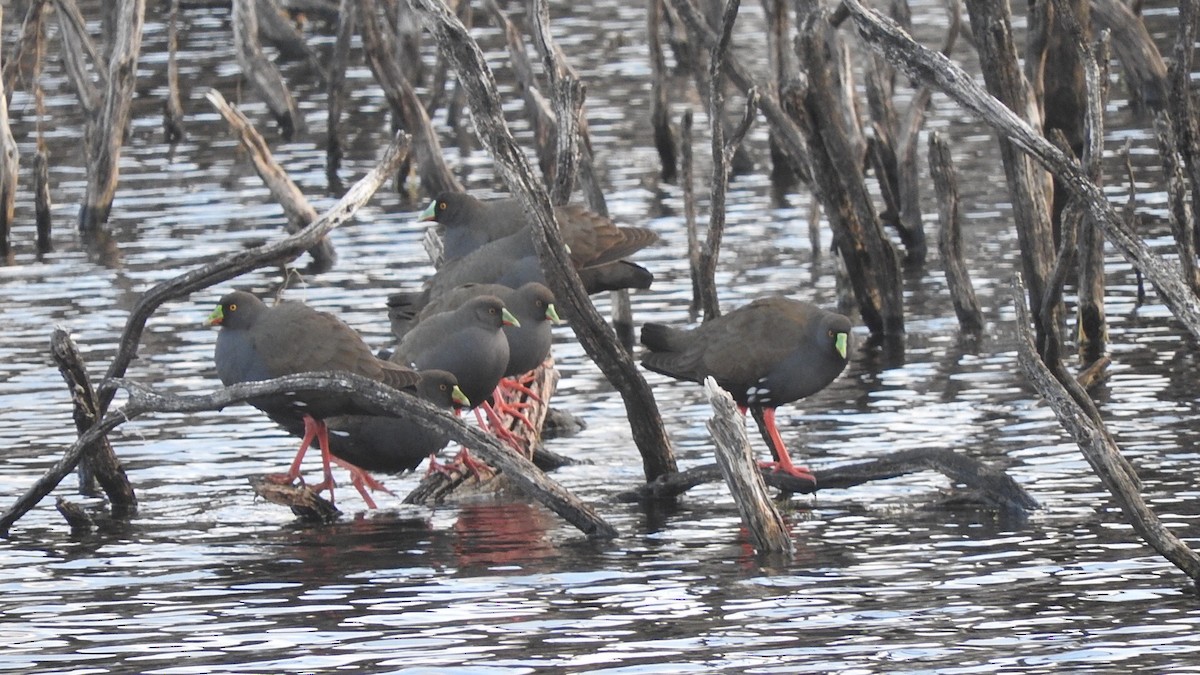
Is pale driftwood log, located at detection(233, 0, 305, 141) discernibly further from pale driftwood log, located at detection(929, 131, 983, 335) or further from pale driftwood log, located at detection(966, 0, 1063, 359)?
pale driftwood log, located at detection(966, 0, 1063, 359)

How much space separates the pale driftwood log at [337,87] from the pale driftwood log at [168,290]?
13176 mm

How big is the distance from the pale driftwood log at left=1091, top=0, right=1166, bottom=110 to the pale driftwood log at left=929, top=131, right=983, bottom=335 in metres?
4.13

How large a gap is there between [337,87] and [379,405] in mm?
15524

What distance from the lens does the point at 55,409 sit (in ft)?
52.9

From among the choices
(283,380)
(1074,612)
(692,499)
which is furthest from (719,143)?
(1074,612)

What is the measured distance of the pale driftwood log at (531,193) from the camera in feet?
38.5

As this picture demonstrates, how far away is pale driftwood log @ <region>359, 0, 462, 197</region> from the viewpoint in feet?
76.9

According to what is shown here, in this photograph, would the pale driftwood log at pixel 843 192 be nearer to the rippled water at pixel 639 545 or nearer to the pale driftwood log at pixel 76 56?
the rippled water at pixel 639 545

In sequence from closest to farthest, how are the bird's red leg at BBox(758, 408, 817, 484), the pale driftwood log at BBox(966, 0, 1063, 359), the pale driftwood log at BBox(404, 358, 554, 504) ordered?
the bird's red leg at BBox(758, 408, 817, 484), the pale driftwood log at BBox(404, 358, 554, 504), the pale driftwood log at BBox(966, 0, 1063, 359)

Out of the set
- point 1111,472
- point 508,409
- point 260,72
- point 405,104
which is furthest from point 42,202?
point 1111,472

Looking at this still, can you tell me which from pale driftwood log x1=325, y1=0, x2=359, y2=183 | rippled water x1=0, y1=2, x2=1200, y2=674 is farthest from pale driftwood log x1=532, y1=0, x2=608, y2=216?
pale driftwood log x1=325, y1=0, x2=359, y2=183

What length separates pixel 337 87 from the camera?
26.4 metres

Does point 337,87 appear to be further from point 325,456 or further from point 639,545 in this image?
point 639,545

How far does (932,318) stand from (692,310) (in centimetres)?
218
